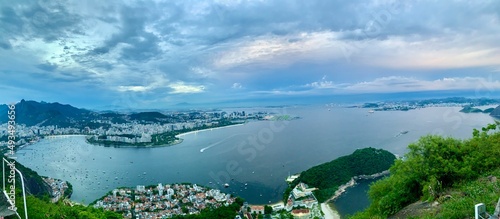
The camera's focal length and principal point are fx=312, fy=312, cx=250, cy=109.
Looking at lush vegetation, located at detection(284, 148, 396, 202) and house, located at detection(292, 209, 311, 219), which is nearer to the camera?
house, located at detection(292, 209, 311, 219)

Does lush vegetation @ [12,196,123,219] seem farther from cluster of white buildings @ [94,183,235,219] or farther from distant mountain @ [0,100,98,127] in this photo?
distant mountain @ [0,100,98,127]

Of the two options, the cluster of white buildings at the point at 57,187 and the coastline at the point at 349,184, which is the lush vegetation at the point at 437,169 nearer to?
the coastline at the point at 349,184

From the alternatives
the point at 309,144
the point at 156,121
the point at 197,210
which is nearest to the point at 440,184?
the point at 197,210

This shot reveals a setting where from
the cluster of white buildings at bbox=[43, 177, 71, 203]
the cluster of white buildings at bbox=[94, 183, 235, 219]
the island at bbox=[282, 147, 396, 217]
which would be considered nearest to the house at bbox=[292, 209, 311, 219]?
the island at bbox=[282, 147, 396, 217]

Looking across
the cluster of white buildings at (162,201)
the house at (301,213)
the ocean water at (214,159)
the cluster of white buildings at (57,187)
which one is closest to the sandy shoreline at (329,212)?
the house at (301,213)

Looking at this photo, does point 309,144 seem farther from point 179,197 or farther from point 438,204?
point 438,204

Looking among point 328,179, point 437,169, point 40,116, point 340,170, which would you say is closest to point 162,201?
point 328,179

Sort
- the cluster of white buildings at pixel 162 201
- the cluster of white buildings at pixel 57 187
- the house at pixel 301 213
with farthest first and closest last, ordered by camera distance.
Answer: the cluster of white buildings at pixel 57 187 → the cluster of white buildings at pixel 162 201 → the house at pixel 301 213
